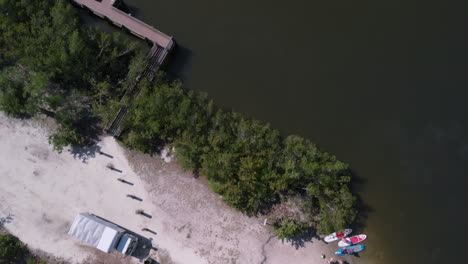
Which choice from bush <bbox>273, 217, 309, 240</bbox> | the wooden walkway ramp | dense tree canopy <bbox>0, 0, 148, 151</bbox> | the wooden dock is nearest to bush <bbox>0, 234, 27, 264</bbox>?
dense tree canopy <bbox>0, 0, 148, 151</bbox>

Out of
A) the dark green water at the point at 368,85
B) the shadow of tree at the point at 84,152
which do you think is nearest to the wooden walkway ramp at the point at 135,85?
the dark green water at the point at 368,85

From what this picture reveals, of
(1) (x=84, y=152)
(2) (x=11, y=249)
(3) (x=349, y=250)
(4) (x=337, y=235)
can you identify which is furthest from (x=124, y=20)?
(3) (x=349, y=250)

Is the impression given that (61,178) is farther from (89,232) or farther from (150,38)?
(150,38)

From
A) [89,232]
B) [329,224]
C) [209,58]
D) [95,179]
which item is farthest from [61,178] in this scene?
[329,224]

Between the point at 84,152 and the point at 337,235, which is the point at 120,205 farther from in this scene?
the point at 337,235

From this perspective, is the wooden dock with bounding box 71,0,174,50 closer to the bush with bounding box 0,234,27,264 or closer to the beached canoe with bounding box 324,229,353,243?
the bush with bounding box 0,234,27,264
